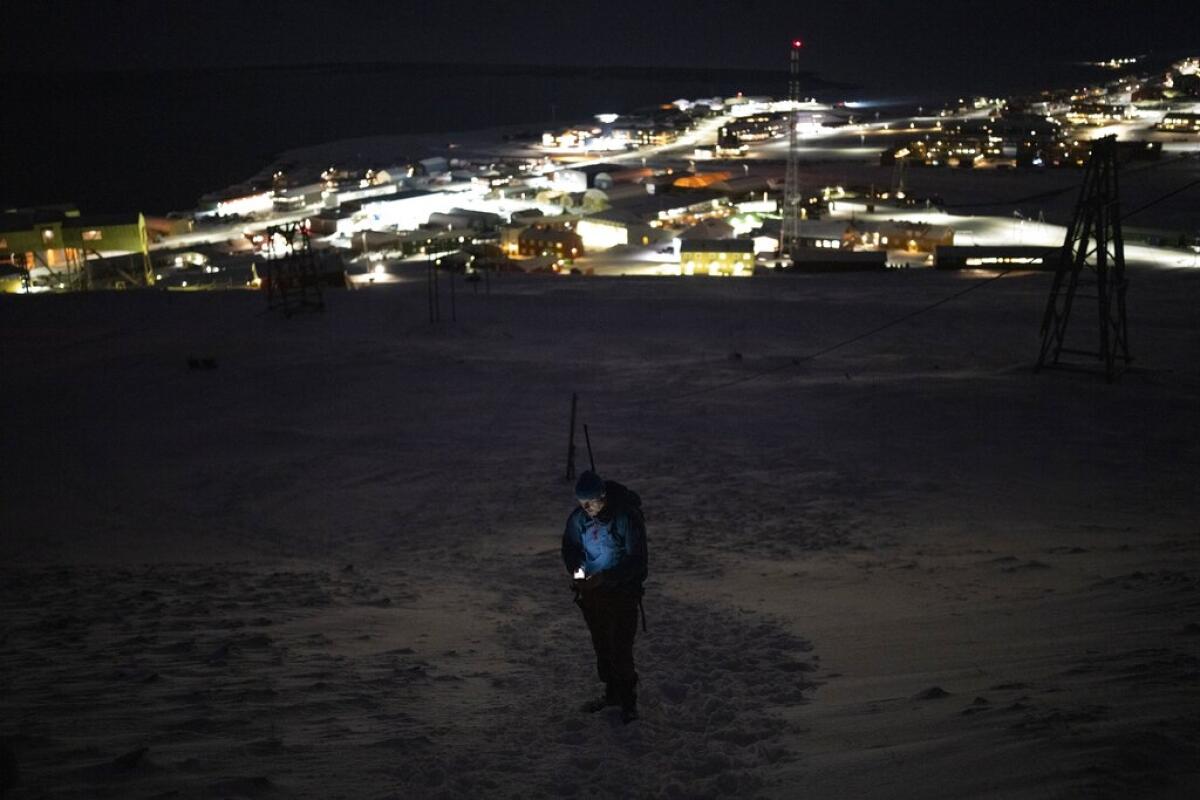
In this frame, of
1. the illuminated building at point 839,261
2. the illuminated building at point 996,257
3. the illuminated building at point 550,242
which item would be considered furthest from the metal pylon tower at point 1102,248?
the illuminated building at point 550,242

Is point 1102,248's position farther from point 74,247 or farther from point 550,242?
point 74,247

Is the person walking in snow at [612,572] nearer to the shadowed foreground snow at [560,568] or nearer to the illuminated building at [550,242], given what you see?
the shadowed foreground snow at [560,568]

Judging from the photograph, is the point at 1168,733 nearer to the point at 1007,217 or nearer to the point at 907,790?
the point at 907,790

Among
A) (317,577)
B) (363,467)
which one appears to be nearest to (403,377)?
(363,467)

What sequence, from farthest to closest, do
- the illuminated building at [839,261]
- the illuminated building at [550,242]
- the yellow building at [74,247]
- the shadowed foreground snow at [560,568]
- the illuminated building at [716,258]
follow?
1. the illuminated building at [550,242]
2. the yellow building at [74,247]
3. the illuminated building at [716,258]
4. the illuminated building at [839,261]
5. the shadowed foreground snow at [560,568]

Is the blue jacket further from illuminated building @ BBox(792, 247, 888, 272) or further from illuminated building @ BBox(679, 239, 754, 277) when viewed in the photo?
illuminated building @ BBox(679, 239, 754, 277)

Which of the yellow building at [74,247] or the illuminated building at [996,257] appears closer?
the illuminated building at [996,257]
